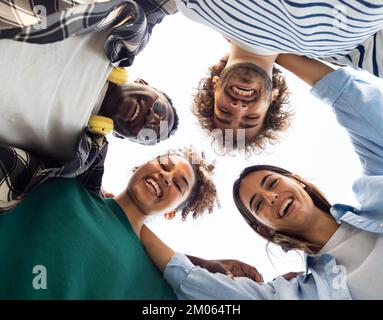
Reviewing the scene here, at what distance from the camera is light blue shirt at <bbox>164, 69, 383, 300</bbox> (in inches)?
31.6

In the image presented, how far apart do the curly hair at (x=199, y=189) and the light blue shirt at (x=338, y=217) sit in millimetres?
247

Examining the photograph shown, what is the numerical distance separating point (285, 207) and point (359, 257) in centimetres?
17

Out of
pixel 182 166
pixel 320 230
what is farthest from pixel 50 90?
pixel 320 230

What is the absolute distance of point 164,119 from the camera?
37.4 inches

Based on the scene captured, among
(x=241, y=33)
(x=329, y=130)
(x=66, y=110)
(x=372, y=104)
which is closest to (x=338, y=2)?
(x=241, y=33)

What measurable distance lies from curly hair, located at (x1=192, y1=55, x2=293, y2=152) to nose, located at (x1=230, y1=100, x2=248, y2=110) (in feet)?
0.50

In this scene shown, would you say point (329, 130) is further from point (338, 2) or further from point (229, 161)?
point (338, 2)

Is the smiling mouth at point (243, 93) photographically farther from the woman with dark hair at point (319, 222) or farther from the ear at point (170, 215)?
the ear at point (170, 215)

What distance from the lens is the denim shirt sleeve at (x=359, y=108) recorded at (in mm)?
918

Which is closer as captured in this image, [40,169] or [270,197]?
[40,169]

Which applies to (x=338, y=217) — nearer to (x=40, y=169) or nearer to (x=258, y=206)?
(x=258, y=206)

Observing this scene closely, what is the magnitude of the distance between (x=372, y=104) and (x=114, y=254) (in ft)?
1.98

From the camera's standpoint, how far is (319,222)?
0.94 m

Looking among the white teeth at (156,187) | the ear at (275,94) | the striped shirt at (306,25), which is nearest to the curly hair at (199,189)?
the white teeth at (156,187)
